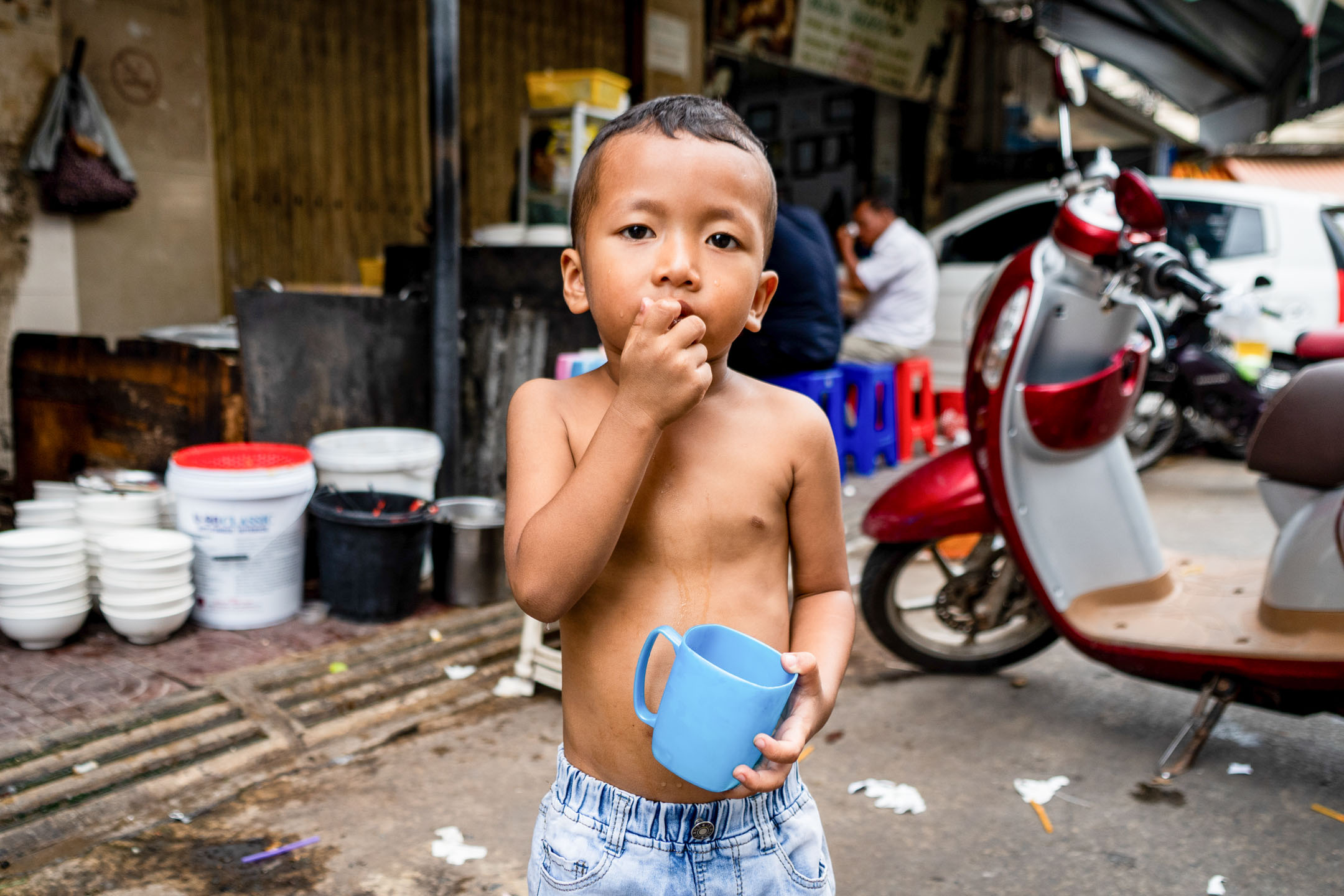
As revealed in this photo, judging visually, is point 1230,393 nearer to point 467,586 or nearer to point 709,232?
point 467,586

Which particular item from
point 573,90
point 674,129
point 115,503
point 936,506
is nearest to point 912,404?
point 573,90

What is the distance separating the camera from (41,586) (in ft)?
A: 10.3

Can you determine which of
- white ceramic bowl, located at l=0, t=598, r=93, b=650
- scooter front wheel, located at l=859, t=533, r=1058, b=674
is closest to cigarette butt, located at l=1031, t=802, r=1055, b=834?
scooter front wheel, located at l=859, t=533, r=1058, b=674

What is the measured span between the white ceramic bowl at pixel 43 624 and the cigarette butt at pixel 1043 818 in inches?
121

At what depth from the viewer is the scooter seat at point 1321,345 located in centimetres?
307

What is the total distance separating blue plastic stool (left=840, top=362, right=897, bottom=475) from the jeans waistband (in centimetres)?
519

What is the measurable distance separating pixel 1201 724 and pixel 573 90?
451cm

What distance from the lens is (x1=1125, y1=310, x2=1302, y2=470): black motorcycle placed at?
20.4 ft

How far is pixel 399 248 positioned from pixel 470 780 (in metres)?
3.57

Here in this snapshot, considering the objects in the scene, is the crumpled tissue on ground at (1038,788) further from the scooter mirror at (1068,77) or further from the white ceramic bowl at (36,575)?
the white ceramic bowl at (36,575)

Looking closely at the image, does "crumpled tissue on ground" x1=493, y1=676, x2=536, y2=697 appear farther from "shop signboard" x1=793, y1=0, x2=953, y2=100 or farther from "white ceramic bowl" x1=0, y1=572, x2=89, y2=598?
"shop signboard" x1=793, y1=0, x2=953, y2=100

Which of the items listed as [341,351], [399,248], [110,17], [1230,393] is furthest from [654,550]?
[1230,393]

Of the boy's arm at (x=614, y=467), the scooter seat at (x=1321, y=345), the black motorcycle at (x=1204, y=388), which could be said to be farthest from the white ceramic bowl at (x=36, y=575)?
the black motorcycle at (x=1204, y=388)

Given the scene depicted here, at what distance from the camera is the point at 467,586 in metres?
3.85
